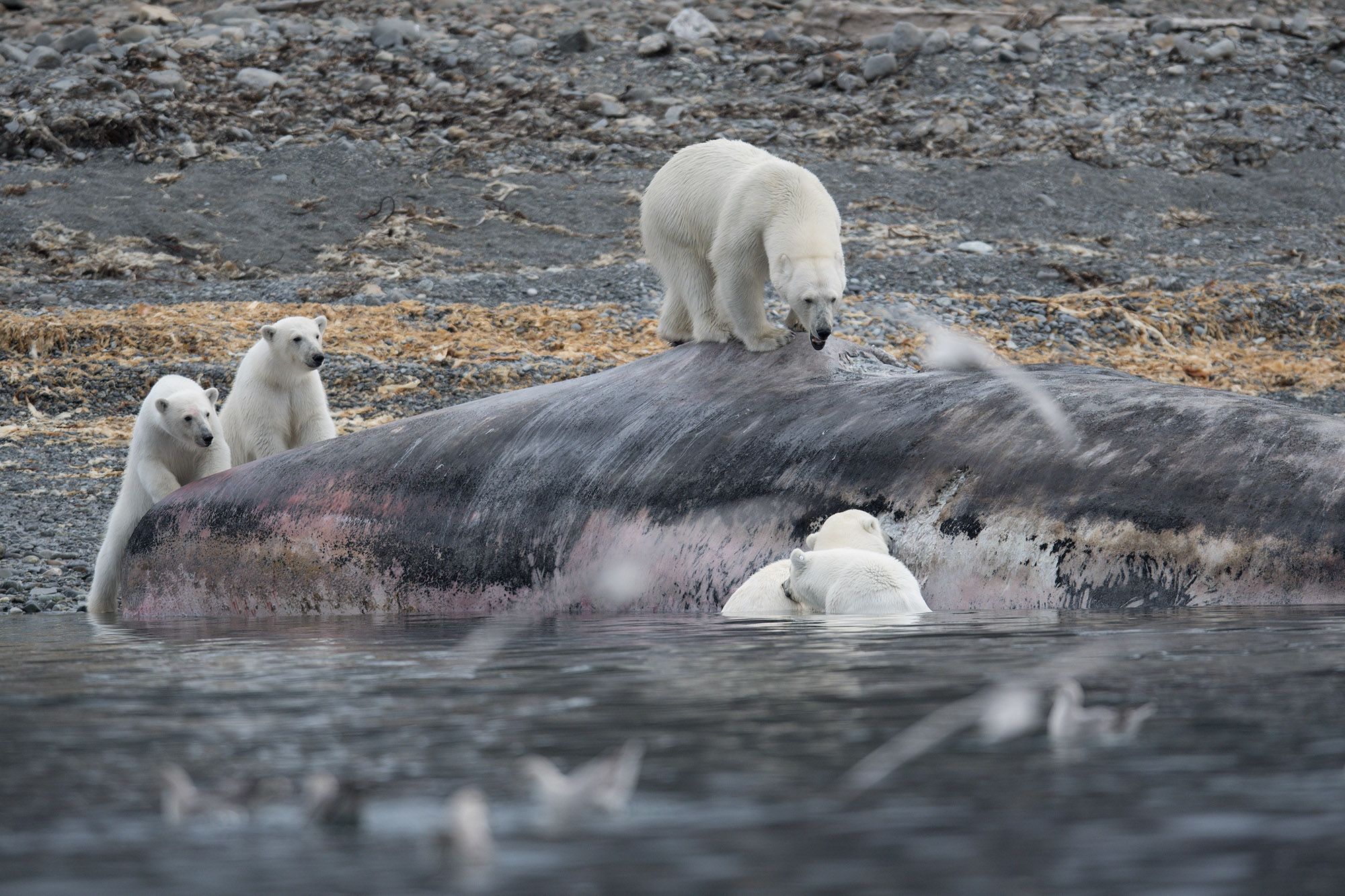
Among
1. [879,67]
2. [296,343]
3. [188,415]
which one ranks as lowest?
[188,415]

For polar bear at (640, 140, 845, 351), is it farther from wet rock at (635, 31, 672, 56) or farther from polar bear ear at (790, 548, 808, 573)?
wet rock at (635, 31, 672, 56)

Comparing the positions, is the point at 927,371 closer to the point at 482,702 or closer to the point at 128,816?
the point at 482,702

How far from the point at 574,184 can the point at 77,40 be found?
753cm

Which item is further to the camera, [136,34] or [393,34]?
[393,34]

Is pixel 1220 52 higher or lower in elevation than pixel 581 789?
higher

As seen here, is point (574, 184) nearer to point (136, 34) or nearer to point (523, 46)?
point (523, 46)

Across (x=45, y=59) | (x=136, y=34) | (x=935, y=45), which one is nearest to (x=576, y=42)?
(x=935, y=45)

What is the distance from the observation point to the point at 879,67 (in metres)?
23.1

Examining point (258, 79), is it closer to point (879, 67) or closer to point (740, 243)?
point (879, 67)

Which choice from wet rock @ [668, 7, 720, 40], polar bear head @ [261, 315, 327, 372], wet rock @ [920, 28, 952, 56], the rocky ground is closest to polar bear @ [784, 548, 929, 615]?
polar bear head @ [261, 315, 327, 372]

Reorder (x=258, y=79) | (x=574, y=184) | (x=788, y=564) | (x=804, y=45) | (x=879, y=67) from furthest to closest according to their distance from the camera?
(x=804, y=45)
(x=879, y=67)
(x=258, y=79)
(x=574, y=184)
(x=788, y=564)

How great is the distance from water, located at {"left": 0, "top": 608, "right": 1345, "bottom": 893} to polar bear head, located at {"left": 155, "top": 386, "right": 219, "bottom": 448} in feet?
8.45

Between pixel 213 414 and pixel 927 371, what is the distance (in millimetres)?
3232

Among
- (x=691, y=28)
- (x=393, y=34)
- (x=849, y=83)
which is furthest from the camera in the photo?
(x=691, y=28)
